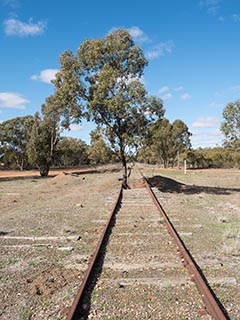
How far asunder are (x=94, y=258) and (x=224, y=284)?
207cm

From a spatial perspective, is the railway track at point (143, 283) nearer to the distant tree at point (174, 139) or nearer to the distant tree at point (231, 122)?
the distant tree at point (231, 122)

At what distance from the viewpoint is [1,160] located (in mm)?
77875

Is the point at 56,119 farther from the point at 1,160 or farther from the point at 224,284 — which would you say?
the point at 1,160

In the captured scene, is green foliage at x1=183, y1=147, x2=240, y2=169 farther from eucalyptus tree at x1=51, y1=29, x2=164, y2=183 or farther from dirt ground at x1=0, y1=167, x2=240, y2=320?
dirt ground at x1=0, y1=167, x2=240, y2=320

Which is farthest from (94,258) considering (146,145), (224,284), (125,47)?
(125,47)

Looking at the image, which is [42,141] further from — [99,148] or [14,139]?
[14,139]

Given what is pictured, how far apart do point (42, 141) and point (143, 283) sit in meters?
34.6

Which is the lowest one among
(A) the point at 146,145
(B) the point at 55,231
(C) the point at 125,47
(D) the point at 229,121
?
(B) the point at 55,231

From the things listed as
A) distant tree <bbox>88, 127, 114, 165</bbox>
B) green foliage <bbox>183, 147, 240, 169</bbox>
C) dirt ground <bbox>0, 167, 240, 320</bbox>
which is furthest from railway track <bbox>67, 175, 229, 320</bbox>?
green foliage <bbox>183, 147, 240, 169</bbox>

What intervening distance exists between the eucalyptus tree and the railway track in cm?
983

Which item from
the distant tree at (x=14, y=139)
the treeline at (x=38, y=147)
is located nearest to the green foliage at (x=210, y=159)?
the treeline at (x=38, y=147)

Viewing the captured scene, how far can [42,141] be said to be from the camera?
37.9m

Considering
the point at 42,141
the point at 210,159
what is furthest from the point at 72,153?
the point at 42,141

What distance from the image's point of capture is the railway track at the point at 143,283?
3.87 metres
